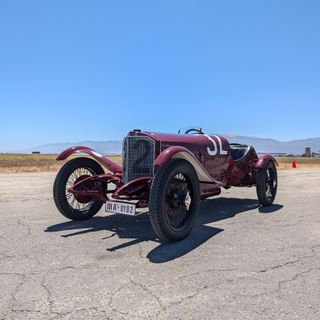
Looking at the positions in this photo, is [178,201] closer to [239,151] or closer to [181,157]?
[181,157]

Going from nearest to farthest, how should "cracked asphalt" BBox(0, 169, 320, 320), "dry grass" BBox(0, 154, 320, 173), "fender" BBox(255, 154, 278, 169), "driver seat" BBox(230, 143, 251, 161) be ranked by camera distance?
"cracked asphalt" BBox(0, 169, 320, 320), "fender" BBox(255, 154, 278, 169), "driver seat" BBox(230, 143, 251, 161), "dry grass" BBox(0, 154, 320, 173)

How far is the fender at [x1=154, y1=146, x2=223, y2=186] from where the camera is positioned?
205 inches

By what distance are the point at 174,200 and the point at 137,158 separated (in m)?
1.26

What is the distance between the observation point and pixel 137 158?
6277 mm

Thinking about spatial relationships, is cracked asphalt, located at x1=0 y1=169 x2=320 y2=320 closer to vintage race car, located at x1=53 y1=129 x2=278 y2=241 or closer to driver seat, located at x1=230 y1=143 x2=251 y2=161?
vintage race car, located at x1=53 y1=129 x2=278 y2=241

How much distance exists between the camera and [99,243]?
514 centimetres

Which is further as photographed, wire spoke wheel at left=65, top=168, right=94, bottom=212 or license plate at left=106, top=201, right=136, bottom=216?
wire spoke wheel at left=65, top=168, right=94, bottom=212

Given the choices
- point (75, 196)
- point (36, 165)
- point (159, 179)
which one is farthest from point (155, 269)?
point (36, 165)

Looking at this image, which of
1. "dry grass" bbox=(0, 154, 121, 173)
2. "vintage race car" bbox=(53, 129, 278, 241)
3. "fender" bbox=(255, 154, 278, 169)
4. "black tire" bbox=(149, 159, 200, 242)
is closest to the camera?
"black tire" bbox=(149, 159, 200, 242)

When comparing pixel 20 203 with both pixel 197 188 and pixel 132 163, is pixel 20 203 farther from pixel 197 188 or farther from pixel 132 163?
pixel 197 188

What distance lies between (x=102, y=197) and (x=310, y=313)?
3990 mm

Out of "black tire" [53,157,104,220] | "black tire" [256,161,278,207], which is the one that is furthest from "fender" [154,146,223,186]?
"black tire" [53,157,104,220]

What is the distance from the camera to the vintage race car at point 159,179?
16.9ft

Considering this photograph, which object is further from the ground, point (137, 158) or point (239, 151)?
point (239, 151)
